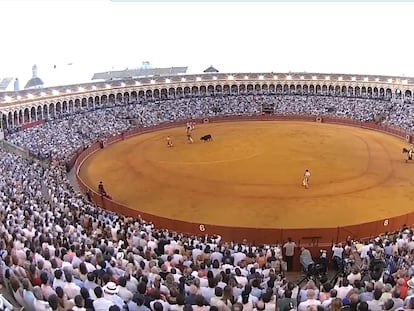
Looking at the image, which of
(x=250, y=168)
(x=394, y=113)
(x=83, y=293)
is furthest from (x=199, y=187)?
(x=394, y=113)

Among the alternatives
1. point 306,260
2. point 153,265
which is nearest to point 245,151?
point 306,260

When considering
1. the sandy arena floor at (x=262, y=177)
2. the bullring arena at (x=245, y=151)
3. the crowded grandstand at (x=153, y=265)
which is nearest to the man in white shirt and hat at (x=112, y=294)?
the crowded grandstand at (x=153, y=265)

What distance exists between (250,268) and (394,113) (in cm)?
6937

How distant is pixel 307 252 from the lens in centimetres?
2389

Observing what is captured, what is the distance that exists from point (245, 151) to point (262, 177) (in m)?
11.7

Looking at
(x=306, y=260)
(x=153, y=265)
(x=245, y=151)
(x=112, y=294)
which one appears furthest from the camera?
(x=245, y=151)

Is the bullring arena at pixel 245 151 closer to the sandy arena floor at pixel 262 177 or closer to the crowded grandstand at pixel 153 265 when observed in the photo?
the sandy arena floor at pixel 262 177

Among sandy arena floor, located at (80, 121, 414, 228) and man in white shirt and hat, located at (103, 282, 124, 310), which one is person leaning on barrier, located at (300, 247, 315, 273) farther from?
man in white shirt and hat, located at (103, 282, 124, 310)

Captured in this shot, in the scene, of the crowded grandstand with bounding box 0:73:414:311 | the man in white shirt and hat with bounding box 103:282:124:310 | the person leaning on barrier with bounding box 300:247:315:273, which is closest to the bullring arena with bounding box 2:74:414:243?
the person leaning on barrier with bounding box 300:247:315:273

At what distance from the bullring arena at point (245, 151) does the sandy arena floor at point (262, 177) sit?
0.13 m

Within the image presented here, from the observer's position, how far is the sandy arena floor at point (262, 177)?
35.3 m

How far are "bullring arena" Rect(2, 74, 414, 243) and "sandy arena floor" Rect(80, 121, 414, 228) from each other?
0.13 meters

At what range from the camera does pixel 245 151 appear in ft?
183

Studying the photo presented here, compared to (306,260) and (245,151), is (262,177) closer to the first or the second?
(245,151)
